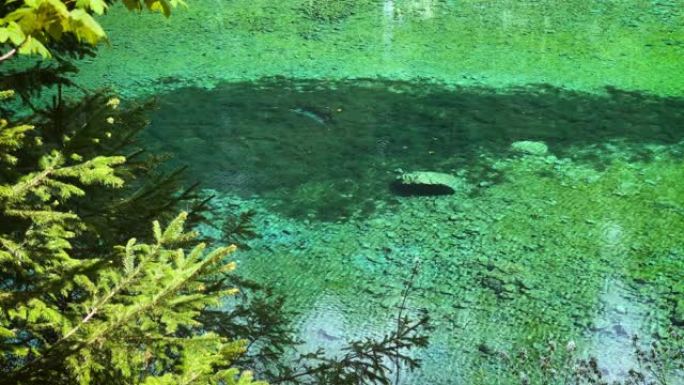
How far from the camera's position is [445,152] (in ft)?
16.7

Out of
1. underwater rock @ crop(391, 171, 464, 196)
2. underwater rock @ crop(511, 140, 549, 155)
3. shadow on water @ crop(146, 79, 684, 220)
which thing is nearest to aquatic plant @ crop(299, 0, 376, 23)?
shadow on water @ crop(146, 79, 684, 220)

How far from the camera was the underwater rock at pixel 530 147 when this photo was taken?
16.6 feet

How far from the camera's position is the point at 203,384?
128 centimetres

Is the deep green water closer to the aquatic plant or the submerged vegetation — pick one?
the submerged vegetation

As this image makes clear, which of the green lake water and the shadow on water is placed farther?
the shadow on water

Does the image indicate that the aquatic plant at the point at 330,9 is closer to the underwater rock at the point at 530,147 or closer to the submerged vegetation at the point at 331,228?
the submerged vegetation at the point at 331,228

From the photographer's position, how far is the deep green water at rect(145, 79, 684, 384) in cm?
347

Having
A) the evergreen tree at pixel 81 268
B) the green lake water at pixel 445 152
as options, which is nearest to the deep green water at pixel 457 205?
the green lake water at pixel 445 152

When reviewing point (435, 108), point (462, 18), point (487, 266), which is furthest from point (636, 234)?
point (462, 18)

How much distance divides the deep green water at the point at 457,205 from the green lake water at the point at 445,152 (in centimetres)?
1

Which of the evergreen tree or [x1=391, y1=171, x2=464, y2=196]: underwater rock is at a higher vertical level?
the evergreen tree

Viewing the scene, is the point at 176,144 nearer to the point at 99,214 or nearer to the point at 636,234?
the point at 636,234

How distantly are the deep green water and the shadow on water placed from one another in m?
0.02

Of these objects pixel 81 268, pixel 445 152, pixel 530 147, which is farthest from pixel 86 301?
pixel 530 147
